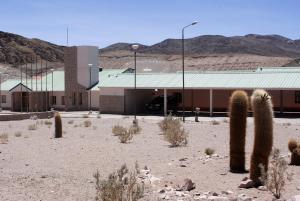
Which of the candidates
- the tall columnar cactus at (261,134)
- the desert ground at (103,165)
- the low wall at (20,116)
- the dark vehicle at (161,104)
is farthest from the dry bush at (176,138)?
the dark vehicle at (161,104)

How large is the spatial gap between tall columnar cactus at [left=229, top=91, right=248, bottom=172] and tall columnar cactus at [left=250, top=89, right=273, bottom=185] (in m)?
1.32

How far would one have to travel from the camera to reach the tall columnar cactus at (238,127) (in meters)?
13.9

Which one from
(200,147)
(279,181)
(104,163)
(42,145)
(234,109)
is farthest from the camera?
(42,145)

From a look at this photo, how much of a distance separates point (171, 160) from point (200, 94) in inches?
1529

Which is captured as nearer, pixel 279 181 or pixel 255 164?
pixel 279 181

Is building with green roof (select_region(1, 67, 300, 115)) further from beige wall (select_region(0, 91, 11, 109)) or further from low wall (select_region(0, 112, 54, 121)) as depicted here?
low wall (select_region(0, 112, 54, 121))

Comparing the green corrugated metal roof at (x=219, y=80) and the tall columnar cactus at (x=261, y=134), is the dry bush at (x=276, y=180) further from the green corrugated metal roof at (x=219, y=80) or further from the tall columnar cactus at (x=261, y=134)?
the green corrugated metal roof at (x=219, y=80)

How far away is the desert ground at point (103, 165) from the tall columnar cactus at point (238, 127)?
39 centimetres

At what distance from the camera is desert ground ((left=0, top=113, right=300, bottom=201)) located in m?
11.9

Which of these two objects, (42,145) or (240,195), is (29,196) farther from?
(42,145)

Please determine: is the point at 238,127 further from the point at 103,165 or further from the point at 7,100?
the point at 7,100

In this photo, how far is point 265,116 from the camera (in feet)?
40.8

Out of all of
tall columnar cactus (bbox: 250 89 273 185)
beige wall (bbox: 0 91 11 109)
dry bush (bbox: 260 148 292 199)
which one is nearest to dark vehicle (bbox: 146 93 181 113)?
beige wall (bbox: 0 91 11 109)

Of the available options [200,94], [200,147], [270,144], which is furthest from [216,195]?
[200,94]
